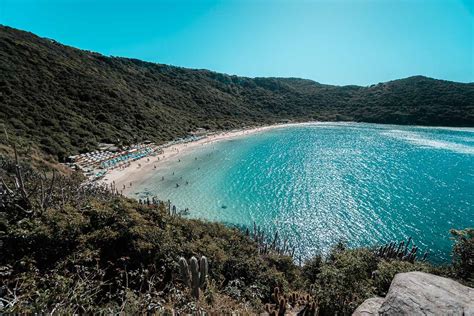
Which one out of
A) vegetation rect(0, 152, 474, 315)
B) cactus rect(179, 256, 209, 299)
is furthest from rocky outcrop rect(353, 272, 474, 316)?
cactus rect(179, 256, 209, 299)

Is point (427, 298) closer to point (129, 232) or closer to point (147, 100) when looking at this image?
point (129, 232)

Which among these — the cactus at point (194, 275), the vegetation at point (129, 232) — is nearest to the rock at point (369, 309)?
the vegetation at point (129, 232)

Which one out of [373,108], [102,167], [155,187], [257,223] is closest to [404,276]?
[257,223]

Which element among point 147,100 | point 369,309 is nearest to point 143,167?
point 369,309

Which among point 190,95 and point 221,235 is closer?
point 221,235

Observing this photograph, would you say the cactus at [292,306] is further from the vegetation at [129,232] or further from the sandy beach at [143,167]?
the sandy beach at [143,167]

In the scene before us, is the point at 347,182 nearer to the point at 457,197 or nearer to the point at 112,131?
the point at 457,197
